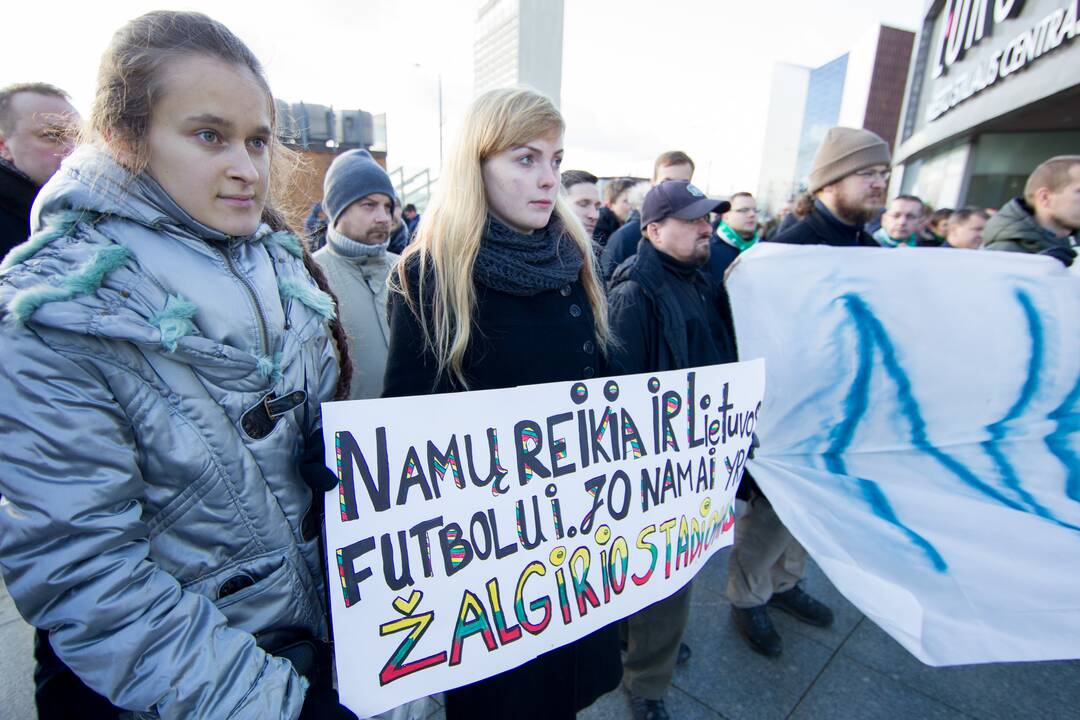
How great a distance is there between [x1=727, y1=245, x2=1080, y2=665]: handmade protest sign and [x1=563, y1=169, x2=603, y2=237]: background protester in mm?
2198

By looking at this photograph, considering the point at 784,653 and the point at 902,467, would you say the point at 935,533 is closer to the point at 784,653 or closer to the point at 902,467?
the point at 902,467

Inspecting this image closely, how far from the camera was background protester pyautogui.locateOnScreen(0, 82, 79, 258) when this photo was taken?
6.87 ft

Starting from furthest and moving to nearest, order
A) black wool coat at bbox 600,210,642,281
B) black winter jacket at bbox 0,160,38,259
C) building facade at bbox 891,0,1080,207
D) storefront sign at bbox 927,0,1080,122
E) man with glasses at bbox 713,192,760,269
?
building facade at bbox 891,0,1080,207 → storefront sign at bbox 927,0,1080,122 → man with glasses at bbox 713,192,760,269 → black wool coat at bbox 600,210,642,281 → black winter jacket at bbox 0,160,38,259

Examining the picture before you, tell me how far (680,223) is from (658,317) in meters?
0.41

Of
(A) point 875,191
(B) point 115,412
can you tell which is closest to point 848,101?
(A) point 875,191

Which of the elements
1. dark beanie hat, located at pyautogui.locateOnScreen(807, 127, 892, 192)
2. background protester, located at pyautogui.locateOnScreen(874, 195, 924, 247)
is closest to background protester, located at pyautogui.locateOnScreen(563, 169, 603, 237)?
dark beanie hat, located at pyautogui.locateOnScreen(807, 127, 892, 192)

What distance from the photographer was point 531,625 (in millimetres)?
1321

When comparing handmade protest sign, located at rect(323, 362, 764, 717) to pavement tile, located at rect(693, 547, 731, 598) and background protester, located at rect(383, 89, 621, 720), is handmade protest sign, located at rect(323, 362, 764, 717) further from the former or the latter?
pavement tile, located at rect(693, 547, 731, 598)

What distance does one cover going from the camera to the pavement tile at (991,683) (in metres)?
2.11

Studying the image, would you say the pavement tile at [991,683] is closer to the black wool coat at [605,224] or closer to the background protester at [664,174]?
the background protester at [664,174]

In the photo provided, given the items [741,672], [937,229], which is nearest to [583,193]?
[741,672]

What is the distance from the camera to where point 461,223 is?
1.44 m

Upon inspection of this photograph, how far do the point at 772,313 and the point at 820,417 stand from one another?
455 millimetres

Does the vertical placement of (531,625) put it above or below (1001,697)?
above
